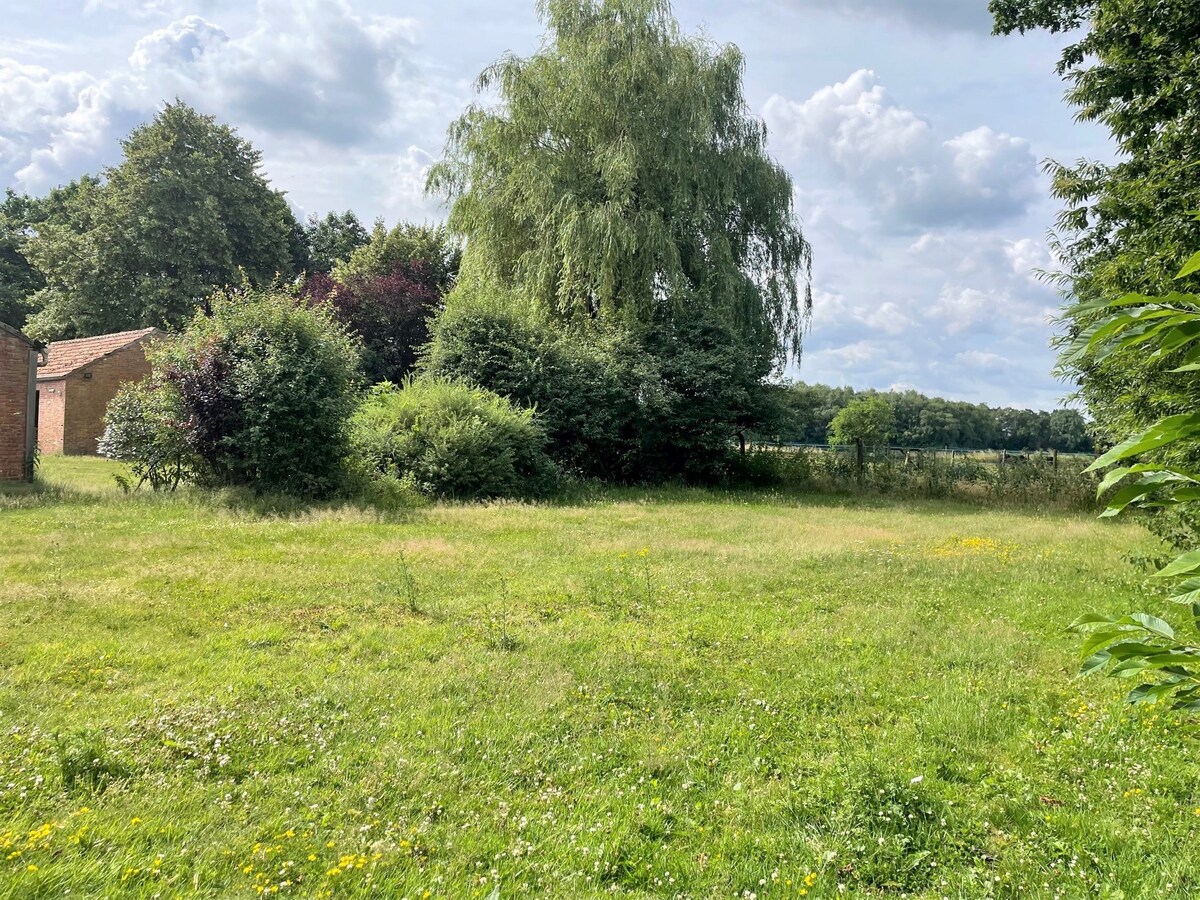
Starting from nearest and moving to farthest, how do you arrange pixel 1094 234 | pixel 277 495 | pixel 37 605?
pixel 37 605
pixel 1094 234
pixel 277 495

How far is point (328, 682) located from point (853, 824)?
3.41 metres

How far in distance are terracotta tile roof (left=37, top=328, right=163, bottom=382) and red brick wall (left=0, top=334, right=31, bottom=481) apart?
1217 cm

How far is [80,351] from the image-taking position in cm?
2688

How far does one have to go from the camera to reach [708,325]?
19.0 m

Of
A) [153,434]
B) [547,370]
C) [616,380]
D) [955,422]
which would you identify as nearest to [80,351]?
[153,434]

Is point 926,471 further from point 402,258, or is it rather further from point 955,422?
point 955,422

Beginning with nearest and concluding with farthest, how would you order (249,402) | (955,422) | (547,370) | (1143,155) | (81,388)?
(1143,155)
(249,402)
(547,370)
(81,388)
(955,422)

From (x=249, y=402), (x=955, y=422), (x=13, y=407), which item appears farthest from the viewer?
(x=955, y=422)

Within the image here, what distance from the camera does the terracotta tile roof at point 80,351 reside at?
2561cm

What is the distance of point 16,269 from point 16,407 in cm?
2988

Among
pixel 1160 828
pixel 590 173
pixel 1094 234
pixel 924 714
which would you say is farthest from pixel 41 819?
pixel 590 173

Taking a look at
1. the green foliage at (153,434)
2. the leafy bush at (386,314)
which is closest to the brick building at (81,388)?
the leafy bush at (386,314)

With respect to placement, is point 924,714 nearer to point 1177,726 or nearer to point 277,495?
point 1177,726

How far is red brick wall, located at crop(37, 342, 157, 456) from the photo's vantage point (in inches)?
992
